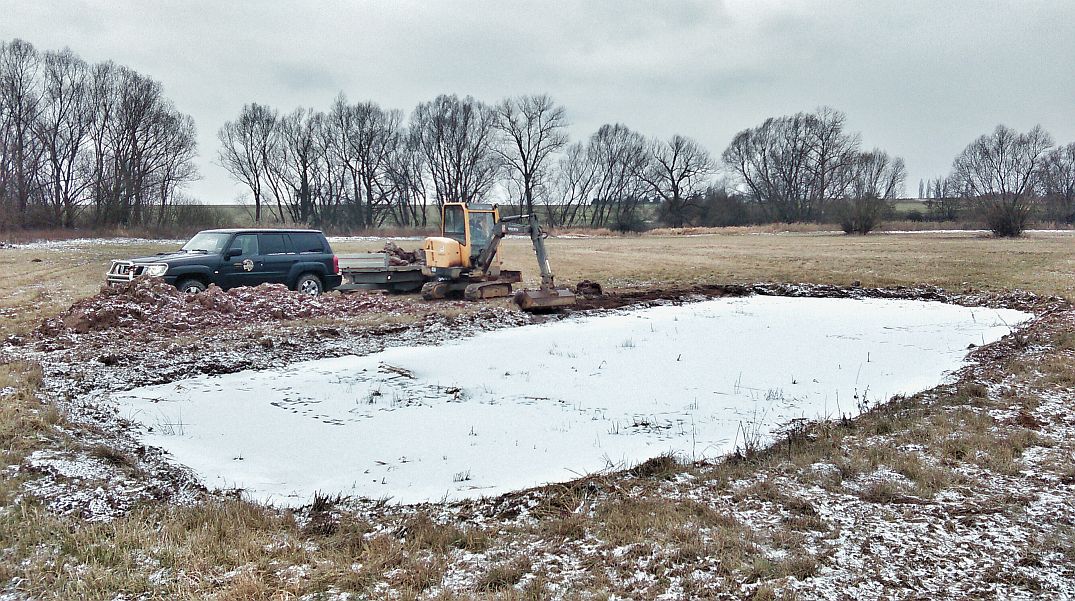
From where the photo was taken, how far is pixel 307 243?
16062mm

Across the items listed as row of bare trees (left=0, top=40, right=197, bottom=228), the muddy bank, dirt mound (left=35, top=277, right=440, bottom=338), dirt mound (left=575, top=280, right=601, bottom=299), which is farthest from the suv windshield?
row of bare trees (left=0, top=40, right=197, bottom=228)

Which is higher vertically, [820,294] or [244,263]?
[244,263]

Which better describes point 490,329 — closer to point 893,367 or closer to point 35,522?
point 893,367

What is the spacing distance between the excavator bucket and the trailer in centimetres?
396

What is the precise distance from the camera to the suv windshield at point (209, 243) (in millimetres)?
14875

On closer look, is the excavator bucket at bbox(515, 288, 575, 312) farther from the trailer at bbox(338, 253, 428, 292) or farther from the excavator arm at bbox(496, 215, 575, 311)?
the trailer at bbox(338, 253, 428, 292)

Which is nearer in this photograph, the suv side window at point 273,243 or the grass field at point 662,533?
the grass field at point 662,533

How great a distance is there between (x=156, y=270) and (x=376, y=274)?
535 centimetres

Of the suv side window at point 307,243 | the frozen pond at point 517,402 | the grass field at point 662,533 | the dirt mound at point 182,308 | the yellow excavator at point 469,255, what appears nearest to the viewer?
the grass field at point 662,533

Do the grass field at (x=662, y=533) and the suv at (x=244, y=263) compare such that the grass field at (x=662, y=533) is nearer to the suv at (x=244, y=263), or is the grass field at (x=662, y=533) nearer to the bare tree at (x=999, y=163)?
the suv at (x=244, y=263)

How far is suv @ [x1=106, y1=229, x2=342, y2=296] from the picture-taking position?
1410 centimetres

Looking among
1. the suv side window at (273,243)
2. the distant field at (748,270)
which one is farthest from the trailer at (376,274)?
the distant field at (748,270)

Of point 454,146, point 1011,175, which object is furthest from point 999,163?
point 454,146

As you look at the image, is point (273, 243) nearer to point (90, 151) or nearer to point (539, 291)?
point (539, 291)
